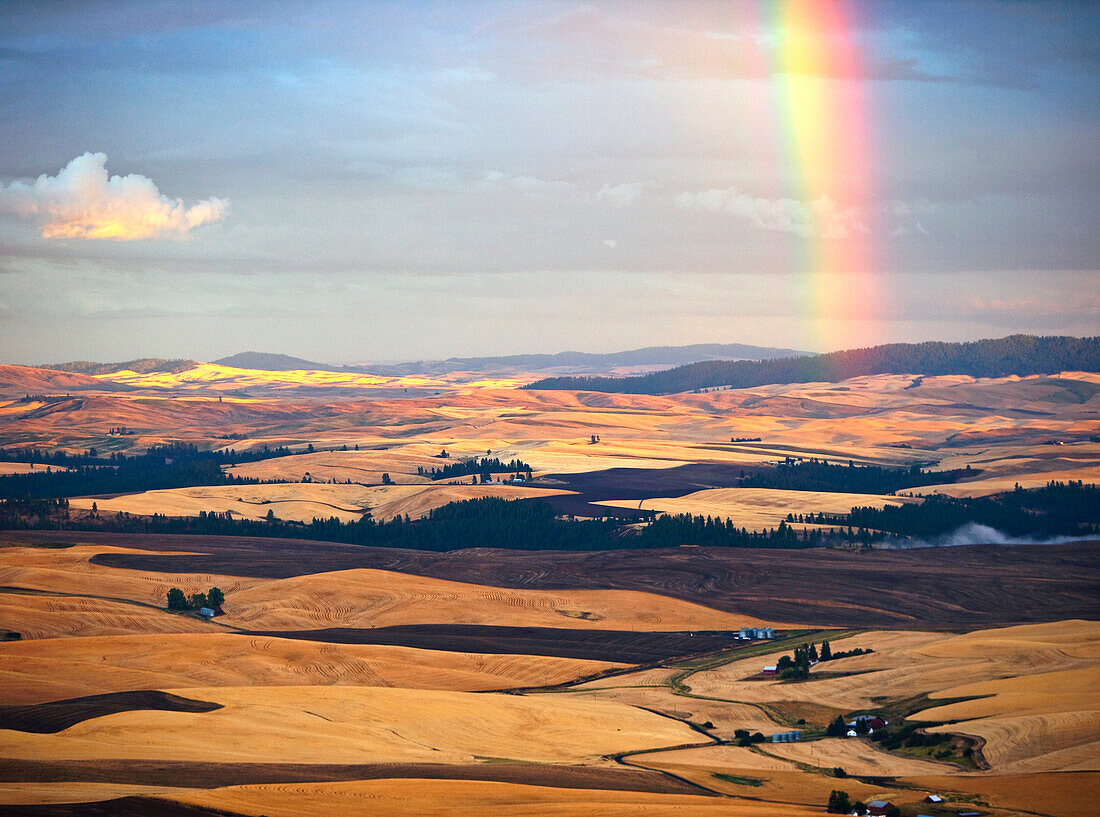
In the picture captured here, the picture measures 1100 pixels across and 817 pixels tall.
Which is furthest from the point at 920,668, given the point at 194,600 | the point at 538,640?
the point at 194,600

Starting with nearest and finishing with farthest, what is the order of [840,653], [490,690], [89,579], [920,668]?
[490,690], [920,668], [840,653], [89,579]

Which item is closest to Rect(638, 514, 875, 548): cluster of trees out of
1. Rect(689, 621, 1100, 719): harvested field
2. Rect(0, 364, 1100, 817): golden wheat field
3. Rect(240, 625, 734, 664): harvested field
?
Rect(0, 364, 1100, 817): golden wheat field

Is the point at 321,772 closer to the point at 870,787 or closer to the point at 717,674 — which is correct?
the point at 870,787

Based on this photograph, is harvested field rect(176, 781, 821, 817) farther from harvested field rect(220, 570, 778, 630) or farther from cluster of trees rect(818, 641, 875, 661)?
harvested field rect(220, 570, 778, 630)

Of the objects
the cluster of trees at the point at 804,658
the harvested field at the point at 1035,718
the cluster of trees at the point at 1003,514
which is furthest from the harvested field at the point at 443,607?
the cluster of trees at the point at 1003,514

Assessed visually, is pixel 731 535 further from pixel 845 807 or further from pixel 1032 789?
pixel 845 807

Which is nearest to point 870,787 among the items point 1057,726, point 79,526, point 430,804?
point 1057,726

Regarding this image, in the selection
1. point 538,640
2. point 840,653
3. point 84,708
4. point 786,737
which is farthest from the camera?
point 538,640
